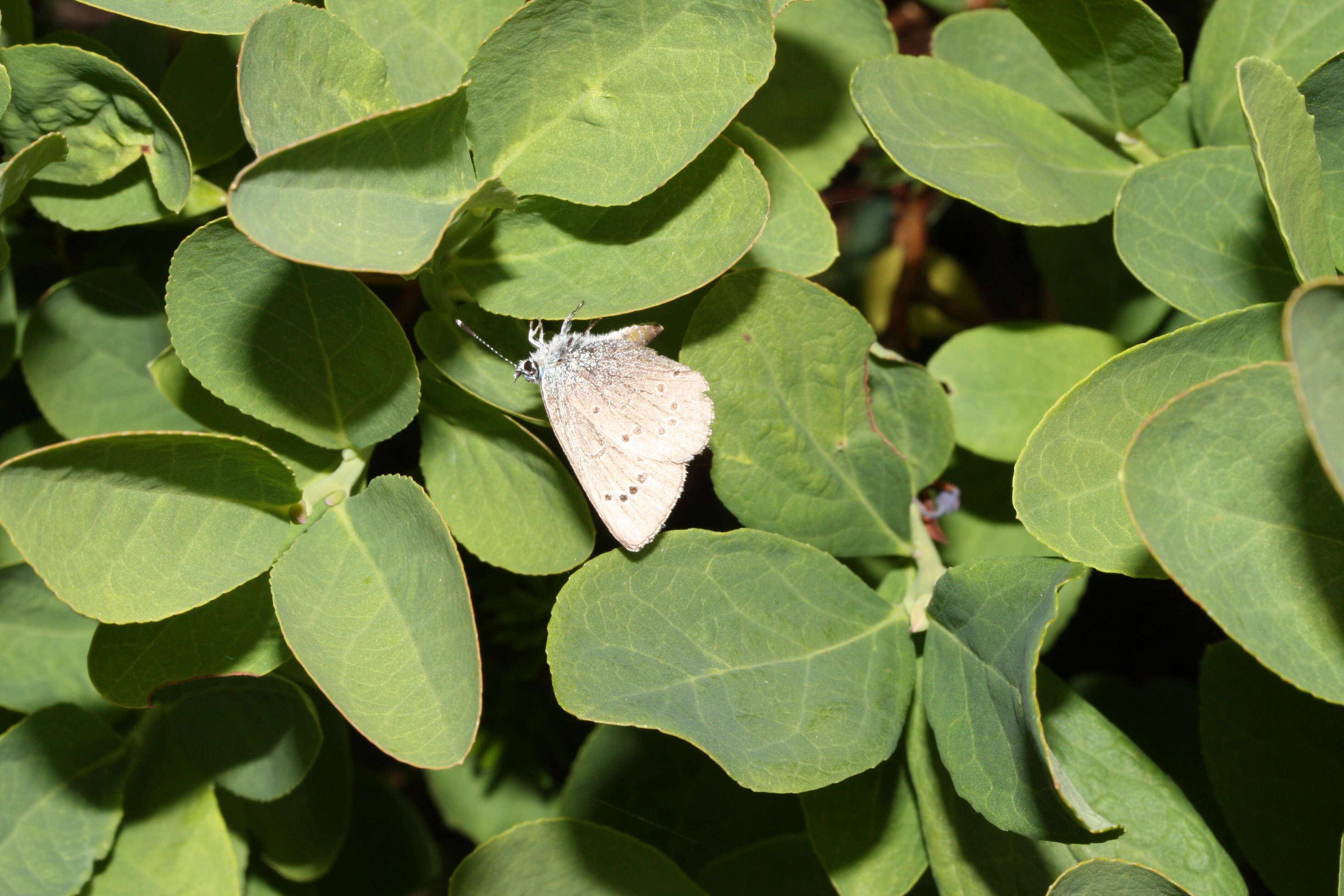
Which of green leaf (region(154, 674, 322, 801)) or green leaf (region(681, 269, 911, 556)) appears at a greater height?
green leaf (region(681, 269, 911, 556))

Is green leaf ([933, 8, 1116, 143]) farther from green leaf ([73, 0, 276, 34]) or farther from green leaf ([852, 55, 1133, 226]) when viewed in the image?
green leaf ([73, 0, 276, 34])

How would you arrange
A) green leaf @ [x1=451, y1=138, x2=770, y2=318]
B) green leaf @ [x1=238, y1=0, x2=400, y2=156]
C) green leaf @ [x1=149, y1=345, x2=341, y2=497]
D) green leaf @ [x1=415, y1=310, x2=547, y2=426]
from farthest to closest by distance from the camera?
green leaf @ [x1=149, y1=345, x2=341, y2=497] < green leaf @ [x1=415, y1=310, x2=547, y2=426] < green leaf @ [x1=451, y1=138, x2=770, y2=318] < green leaf @ [x1=238, y1=0, x2=400, y2=156]

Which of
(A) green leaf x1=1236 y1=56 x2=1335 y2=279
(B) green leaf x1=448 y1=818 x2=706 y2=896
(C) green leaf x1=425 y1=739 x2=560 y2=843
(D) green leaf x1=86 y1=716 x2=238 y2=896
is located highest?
(A) green leaf x1=1236 y1=56 x2=1335 y2=279

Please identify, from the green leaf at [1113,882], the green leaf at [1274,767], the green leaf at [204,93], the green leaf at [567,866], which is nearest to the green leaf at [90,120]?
the green leaf at [204,93]

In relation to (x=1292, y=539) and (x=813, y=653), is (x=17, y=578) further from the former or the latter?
(x=1292, y=539)

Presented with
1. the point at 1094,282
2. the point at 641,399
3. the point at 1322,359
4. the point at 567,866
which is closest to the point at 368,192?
the point at 641,399

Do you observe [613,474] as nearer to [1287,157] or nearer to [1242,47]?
[1287,157]

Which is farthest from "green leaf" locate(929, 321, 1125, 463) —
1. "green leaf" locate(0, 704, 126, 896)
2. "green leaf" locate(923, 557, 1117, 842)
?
"green leaf" locate(0, 704, 126, 896)
